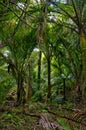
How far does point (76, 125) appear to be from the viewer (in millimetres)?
3201

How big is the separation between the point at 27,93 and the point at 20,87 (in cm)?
17

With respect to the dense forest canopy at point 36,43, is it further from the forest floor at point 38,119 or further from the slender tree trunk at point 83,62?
the forest floor at point 38,119

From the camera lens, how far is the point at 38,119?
333 cm

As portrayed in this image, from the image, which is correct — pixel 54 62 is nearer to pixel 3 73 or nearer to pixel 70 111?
pixel 3 73

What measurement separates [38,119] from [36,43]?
1.36m

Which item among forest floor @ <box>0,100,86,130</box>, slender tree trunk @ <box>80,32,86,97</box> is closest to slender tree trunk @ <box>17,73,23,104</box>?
forest floor @ <box>0,100,86,130</box>

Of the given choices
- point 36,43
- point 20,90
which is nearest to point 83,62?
point 36,43

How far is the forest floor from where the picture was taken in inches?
114

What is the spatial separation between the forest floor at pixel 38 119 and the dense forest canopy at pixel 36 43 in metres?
0.38

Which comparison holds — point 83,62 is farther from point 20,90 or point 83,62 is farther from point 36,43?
point 20,90

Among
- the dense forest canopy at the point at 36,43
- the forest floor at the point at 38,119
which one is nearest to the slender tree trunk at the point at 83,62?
the dense forest canopy at the point at 36,43

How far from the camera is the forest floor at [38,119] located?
2.89 m

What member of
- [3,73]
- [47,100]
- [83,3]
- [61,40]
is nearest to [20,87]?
[3,73]

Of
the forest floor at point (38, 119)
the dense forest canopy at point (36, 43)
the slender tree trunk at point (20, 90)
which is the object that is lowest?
the forest floor at point (38, 119)
